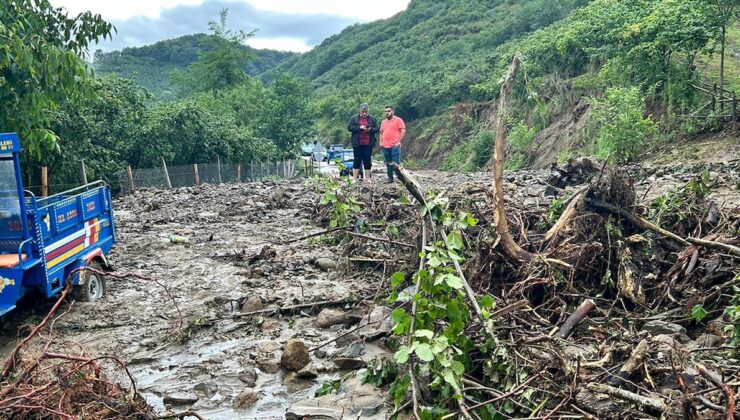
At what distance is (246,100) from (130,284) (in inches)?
1180

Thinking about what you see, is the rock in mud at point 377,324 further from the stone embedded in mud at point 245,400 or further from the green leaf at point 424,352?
the green leaf at point 424,352

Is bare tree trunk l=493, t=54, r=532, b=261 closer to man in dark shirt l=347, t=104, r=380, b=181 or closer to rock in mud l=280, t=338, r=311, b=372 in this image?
rock in mud l=280, t=338, r=311, b=372

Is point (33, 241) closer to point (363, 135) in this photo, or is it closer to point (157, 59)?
point (363, 135)

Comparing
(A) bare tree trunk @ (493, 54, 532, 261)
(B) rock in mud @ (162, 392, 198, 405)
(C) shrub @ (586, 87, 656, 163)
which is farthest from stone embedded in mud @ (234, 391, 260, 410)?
(C) shrub @ (586, 87, 656, 163)

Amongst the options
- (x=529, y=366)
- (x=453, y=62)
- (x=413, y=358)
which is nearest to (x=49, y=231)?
(x=413, y=358)

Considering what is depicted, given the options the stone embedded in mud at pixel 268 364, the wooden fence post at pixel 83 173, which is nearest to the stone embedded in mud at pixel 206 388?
the stone embedded in mud at pixel 268 364

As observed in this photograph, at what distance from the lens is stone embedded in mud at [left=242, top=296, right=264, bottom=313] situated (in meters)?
6.11

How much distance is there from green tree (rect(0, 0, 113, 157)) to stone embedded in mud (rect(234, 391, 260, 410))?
4644 mm

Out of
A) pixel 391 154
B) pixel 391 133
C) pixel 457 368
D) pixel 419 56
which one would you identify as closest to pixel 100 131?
pixel 391 154

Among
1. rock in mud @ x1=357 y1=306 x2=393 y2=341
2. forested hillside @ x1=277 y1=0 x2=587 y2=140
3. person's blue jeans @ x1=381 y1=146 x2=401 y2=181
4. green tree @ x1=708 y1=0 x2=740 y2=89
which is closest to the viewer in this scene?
rock in mud @ x1=357 y1=306 x2=393 y2=341

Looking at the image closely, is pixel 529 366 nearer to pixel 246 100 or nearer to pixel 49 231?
pixel 49 231

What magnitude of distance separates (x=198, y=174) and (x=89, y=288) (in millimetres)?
15188

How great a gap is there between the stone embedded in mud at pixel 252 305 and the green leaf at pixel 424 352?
3147mm

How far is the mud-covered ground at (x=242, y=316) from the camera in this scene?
4.39 metres
